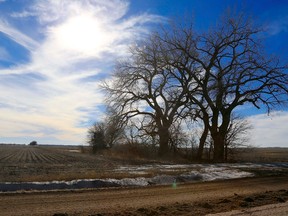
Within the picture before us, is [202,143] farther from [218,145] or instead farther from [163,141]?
[163,141]

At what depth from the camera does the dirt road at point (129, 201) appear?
9.74 meters

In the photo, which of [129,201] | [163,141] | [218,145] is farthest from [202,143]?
[129,201]

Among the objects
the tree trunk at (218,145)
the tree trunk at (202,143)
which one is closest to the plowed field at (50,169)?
the tree trunk at (202,143)

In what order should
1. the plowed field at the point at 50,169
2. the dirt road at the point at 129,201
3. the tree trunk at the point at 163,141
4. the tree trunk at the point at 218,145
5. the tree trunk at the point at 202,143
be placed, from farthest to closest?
the tree trunk at the point at 163,141, the tree trunk at the point at 202,143, the tree trunk at the point at 218,145, the plowed field at the point at 50,169, the dirt road at the point at 129,201

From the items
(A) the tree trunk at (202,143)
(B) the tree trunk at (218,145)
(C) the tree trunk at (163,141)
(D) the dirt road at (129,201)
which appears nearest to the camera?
(D) the dirt road at (129,201)

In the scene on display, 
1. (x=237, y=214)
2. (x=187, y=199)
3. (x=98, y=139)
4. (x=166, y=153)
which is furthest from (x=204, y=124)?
(x=98, y=139)

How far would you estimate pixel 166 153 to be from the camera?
40.9 meters

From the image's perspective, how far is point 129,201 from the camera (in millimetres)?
11492

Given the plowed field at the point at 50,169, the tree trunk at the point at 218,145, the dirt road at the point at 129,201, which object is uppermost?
the tree trunk at the point at 218,145

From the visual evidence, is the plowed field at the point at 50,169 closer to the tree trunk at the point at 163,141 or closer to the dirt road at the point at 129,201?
the dirt road at the point at 129,201

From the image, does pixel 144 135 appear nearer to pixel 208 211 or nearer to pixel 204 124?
pixel 204 124

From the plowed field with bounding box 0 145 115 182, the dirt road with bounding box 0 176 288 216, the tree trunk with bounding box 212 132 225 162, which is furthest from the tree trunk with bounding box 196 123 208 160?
the dirt road with bounding box 0 176 288 216

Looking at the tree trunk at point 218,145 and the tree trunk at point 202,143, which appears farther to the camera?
the tree trunk at point 202,143

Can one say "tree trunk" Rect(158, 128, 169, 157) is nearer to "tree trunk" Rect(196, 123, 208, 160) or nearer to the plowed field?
"tree trunk" Rect(196, 123, 208, 160)
